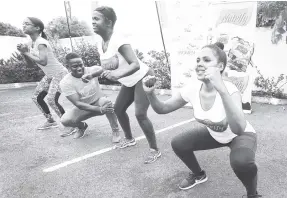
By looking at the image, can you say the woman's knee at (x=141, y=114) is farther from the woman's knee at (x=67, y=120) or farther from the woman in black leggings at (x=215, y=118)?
the woman's knee at (x=67, y=120)

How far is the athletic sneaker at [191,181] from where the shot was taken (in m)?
2.77

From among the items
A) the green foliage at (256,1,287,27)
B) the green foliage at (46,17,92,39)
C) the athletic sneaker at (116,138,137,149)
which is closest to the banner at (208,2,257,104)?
the green foliage at (256,1,287,27)

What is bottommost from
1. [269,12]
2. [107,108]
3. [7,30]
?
[107,108]

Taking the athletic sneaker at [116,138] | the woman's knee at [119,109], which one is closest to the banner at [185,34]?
the athletic sneaker at [116,138]

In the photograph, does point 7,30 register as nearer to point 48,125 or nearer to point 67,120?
point 48,125

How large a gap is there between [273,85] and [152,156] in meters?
4.30

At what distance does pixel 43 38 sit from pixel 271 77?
17.1 ft

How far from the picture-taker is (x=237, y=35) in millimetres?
5398

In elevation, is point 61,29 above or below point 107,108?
above

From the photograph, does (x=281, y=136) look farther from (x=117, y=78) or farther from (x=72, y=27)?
(x=72, y=27)

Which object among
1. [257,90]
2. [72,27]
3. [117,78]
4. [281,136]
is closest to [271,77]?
[257,90]

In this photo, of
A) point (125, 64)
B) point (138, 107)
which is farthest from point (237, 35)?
point (138, 107)

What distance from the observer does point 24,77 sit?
11.8 metres

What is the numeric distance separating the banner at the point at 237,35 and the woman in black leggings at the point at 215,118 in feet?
10.8
